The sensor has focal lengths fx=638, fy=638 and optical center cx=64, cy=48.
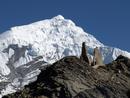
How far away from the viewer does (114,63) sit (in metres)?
107

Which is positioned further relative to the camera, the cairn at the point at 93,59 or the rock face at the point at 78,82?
the cairn at the point at 93,59

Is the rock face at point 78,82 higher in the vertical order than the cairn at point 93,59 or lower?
lower

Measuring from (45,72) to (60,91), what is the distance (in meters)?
9.21

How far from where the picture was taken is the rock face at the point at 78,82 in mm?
93438

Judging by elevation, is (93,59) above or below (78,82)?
above

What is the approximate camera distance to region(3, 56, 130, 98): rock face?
9344cm

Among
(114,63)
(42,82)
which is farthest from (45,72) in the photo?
(114,63)

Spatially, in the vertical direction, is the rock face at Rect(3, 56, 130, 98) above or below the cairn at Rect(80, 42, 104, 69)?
below

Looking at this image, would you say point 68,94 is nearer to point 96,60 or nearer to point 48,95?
point 48,95

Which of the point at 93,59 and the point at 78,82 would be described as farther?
the point at 93,59

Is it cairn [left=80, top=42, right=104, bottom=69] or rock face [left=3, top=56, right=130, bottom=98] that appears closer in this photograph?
rock face [left=3, top=56, right=130, bottom=98]

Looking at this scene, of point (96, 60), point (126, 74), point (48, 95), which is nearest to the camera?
point (48, 95)

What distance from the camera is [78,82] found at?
97375mm

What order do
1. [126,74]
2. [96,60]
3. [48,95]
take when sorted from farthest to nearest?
[96,60]
[126,74]
[48,95]
